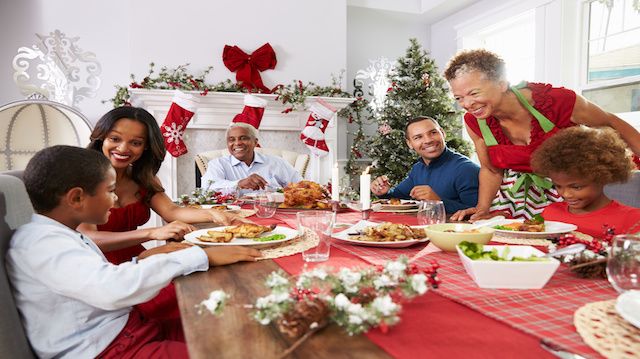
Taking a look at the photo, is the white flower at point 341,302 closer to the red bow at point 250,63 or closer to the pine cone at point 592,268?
the pine cone at point 592,268

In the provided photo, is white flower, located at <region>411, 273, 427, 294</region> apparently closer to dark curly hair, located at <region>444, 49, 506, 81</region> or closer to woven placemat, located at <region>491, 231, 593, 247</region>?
woven placemat, located at <region>491, 231, 593, 247</region>

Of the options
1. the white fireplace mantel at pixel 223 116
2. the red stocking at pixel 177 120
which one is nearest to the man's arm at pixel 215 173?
the red stocking at pixel 177 120

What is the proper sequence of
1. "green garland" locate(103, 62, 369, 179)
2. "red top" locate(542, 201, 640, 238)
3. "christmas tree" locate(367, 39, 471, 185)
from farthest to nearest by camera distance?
1. "christmas tree" locate(367, 39, 471, 185)
2. "green garland" locate(103, 62, 369, 179)
3. "red top" locate(542, 201, 640, 238)

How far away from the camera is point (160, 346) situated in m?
1.01

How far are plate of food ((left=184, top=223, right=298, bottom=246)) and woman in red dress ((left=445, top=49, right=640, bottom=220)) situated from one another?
0.88 metres

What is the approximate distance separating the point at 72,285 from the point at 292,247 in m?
0.55

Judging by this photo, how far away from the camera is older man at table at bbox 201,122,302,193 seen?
4062 millimetres

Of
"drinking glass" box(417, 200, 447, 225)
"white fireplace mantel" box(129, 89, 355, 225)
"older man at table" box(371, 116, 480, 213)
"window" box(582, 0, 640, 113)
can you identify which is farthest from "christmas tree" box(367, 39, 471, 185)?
"drinking glass" box(417, 200, 447, 225)

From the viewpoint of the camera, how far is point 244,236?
1.31m

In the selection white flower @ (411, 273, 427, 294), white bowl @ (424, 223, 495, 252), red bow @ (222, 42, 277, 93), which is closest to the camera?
white flower @ (411, 273, 427, 294)

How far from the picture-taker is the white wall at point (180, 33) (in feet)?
15.4

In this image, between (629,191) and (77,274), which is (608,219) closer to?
(629,191)

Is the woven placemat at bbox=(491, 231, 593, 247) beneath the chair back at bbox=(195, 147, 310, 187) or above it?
beneath

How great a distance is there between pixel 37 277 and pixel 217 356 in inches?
22.1
